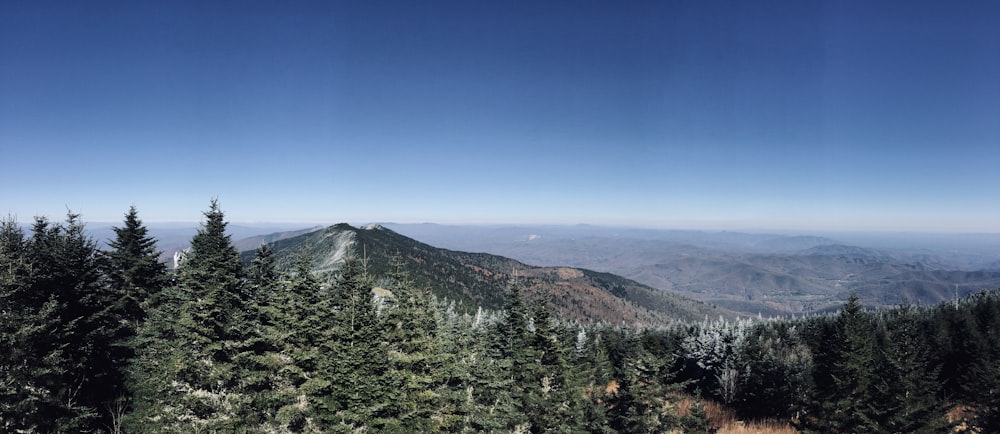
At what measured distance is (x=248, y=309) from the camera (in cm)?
2442

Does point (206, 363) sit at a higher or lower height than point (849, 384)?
higher

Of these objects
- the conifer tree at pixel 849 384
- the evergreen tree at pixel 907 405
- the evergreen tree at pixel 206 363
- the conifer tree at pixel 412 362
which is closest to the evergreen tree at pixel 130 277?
the evergreen tree at pixel 206 363

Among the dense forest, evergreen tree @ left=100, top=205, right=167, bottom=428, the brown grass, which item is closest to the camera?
the dense forest

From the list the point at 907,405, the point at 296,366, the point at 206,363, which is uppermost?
the point at 206,363

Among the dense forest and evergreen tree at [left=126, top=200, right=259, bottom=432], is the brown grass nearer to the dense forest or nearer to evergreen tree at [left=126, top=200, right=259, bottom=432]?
the dense forest

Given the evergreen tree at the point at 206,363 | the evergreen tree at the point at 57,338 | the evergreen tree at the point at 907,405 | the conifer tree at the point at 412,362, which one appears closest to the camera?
the evergreen tree at the point at 57,338

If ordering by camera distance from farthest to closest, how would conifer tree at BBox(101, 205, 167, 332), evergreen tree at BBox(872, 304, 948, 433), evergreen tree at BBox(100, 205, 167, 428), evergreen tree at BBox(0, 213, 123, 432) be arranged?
1. conifer tree at BBox(101, 205, 167, 332)
2. evergreen tree at BBox(100, 205, 167, 428)
3. evergreen tree at BBox(872, 304, 948, 433)
4. evergreen tree at BBox(0, 213, 123, 432)

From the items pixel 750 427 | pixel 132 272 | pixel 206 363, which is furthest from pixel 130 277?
pixel 750 427

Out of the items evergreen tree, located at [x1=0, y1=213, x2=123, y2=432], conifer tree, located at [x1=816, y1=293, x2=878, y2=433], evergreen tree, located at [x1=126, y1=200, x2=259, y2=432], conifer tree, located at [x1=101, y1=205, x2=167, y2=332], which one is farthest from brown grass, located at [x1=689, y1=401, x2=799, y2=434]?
conifer tree, located at [x1=101, y1=205, x2=167, y2=332]

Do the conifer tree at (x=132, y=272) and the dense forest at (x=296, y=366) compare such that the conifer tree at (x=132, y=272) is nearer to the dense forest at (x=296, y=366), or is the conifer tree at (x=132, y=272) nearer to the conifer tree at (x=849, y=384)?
the dense forest at (x=296, y=366)

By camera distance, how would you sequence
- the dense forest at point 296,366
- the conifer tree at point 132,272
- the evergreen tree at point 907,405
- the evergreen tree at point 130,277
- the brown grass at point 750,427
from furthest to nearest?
the brown grass at point 750,427
the conifer tree at point 132,272
the evergreen tree at point 130,277
the evergreen tree at point 907,405
the dense forest at point 296,366

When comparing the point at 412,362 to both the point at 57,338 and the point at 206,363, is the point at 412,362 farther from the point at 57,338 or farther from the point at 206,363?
the point at 57,338

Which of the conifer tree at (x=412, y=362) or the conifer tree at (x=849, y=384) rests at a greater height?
the conifer tree at (x=412, y=362)

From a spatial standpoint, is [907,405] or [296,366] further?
[296,366]
